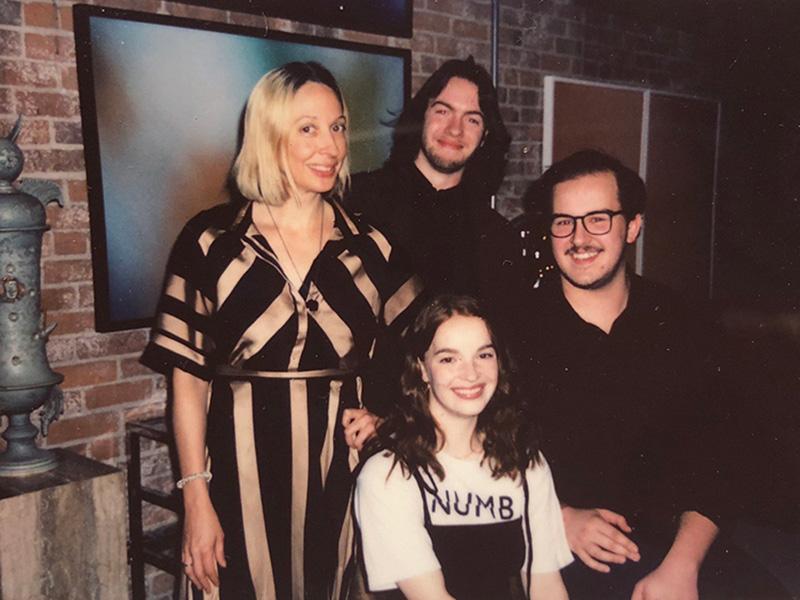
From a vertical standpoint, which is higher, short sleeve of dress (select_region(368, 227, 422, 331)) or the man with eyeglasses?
short sleeve of dress (select_region(368, 227, 422, 331))

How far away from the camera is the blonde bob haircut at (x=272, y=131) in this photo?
1.70m

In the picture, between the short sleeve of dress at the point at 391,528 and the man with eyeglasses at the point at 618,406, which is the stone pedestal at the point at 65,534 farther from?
the man with eyeglasses at the point at 618,406

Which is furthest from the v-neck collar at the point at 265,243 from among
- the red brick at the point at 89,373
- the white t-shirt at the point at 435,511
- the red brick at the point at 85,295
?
the red brick at the point at 89,373

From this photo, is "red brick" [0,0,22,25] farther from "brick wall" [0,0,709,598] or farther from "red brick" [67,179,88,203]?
"red brick" [67,179,88,203]

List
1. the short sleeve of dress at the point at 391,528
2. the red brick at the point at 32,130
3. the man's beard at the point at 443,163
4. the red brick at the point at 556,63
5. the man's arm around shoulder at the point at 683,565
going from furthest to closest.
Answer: the red brick at the point at 556,63 < the man's beard at the point at 443,163 < the red brick at the point at 32,130 < the man's arm around shoulder at the point at 683,565 < the short sleeve of dress at the point at 391,528

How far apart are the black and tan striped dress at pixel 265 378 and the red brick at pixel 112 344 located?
0.68 metres

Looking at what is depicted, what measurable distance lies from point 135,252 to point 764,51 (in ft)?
15.0

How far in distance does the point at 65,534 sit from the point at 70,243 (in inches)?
33.8

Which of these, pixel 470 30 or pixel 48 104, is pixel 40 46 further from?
pixel 470 30

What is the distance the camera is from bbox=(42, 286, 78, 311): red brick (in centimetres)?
219

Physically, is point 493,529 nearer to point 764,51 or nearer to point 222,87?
point 222,87

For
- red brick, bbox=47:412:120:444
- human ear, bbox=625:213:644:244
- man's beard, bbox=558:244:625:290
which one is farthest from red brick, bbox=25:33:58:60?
human ear, bbox=625:213:644:244

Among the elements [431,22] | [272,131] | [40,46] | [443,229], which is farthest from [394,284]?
[431,22]

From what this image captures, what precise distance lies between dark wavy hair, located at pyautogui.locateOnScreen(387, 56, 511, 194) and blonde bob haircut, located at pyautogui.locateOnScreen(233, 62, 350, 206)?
2.70 feet
